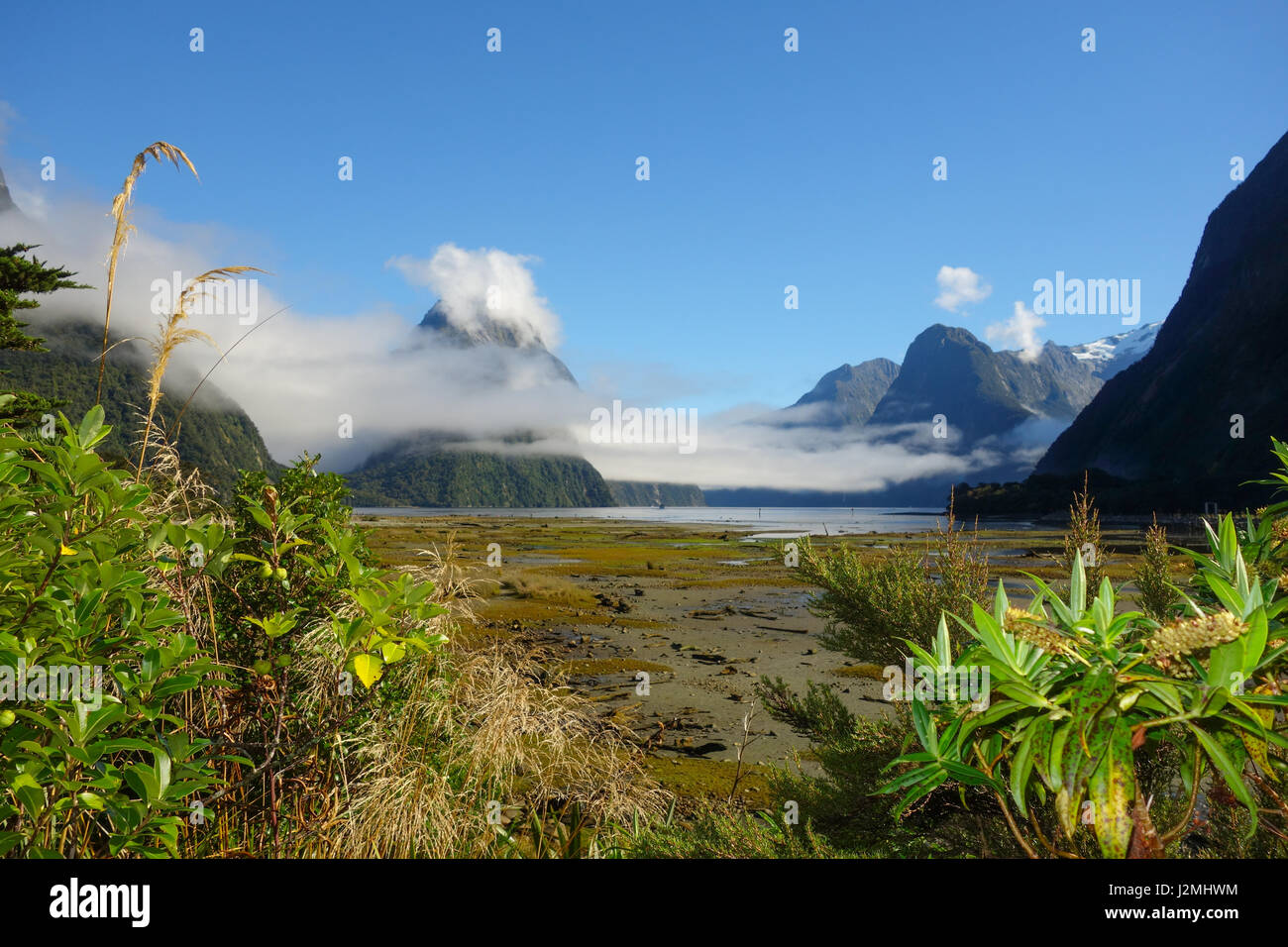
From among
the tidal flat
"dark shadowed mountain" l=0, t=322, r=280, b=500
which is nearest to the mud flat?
the tidal flat

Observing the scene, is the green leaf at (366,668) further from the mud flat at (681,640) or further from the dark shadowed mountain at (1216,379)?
the dark shadowed mountain at (1216,379)

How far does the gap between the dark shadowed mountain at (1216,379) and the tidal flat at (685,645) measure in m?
64.2

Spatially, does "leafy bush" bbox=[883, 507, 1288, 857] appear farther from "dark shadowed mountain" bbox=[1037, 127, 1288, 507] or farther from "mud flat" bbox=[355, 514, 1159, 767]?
"dark shadowed mountain" bbox=[1037, 127, 1288, 507]

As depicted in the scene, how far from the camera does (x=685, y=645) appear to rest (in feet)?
61.8

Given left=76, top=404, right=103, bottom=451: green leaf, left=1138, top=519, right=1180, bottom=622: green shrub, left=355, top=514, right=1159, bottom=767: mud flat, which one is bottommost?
left=355, top=514, right=1159, bottom=767: mud flat

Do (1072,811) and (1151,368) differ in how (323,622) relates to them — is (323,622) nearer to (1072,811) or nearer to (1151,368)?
(1072,811)

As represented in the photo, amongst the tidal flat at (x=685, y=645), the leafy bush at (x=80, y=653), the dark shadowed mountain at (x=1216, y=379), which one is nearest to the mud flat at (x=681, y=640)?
the tidal flat at (x=685, y=645)

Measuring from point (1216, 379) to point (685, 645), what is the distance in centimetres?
11588

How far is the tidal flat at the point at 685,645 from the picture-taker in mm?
9383

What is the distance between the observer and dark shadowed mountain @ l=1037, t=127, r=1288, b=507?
8481cm

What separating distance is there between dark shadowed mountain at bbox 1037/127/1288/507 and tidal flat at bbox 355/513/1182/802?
64199mm
